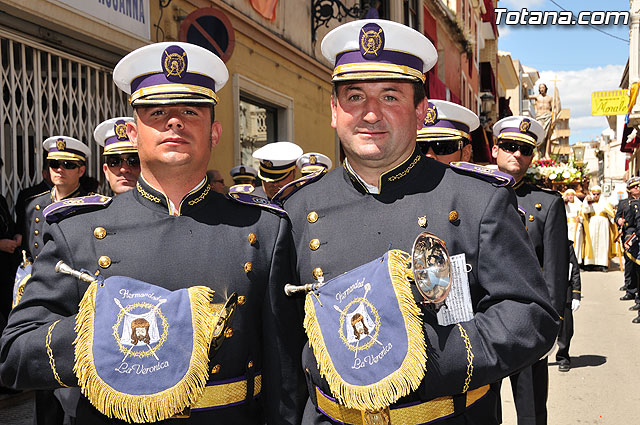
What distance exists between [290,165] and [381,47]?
14.8 ft

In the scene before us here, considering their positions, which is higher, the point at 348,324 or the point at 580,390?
the point at 348,324

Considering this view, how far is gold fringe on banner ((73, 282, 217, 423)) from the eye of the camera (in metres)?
2.11

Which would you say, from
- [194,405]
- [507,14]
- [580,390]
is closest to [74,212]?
[194,405]

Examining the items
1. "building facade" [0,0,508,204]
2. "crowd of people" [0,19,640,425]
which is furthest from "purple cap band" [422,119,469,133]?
"building facade" [0,0,508,204]

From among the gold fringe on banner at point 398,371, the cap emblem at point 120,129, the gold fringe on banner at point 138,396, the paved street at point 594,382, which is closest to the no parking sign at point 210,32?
the cap emblem at point 120,129

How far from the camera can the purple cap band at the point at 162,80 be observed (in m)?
2.54

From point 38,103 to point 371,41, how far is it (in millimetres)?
5053

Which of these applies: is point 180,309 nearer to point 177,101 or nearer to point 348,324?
point 348,324

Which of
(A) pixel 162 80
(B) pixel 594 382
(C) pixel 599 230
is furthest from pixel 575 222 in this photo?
(A) pixel 162 80

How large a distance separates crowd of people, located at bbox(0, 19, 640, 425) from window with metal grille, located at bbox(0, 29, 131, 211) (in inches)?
161

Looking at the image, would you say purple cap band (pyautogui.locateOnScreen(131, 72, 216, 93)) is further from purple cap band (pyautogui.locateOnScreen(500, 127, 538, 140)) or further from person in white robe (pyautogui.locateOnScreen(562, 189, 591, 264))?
person in white robe (pyautogui.locateOnScreen(562, 189, 591, 264))

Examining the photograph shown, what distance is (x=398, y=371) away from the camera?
205 cm

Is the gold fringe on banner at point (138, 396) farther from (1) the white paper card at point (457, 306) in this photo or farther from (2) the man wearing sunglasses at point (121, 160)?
(2) the man wearing sunglasses at point (121, 160)

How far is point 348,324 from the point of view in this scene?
2137mm
